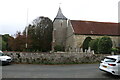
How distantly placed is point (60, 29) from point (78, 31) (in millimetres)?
7918

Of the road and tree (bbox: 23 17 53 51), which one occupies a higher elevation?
tree (bbox: 23 17 53 51)

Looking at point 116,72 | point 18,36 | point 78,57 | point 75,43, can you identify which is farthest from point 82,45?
point 116,72

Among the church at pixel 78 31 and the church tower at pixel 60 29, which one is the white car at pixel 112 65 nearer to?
the church at pixel 78 31

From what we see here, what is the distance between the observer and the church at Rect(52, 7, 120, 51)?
2820cm

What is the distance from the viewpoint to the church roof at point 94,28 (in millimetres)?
28677

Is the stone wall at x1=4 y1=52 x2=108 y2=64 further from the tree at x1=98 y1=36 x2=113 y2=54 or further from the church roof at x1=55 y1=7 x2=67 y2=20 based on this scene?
the church roof at x1=55 y1=7 x2=67 y2=20

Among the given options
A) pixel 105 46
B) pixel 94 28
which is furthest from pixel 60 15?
pixel 105 46

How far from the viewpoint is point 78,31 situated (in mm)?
28422

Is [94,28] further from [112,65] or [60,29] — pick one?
[112,65]

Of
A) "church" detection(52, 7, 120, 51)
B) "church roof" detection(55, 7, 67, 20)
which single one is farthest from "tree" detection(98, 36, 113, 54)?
"church roof" detection(55, 7, 67, 20)

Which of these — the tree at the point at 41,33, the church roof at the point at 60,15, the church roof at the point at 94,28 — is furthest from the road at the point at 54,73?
the church roof at the point at 60,15

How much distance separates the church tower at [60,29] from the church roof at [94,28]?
4740 millimetres

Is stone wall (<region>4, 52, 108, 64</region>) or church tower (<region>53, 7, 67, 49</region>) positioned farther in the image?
church tower (<region>53, 7, 67, 49</region>)

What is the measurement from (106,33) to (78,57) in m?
17.7
